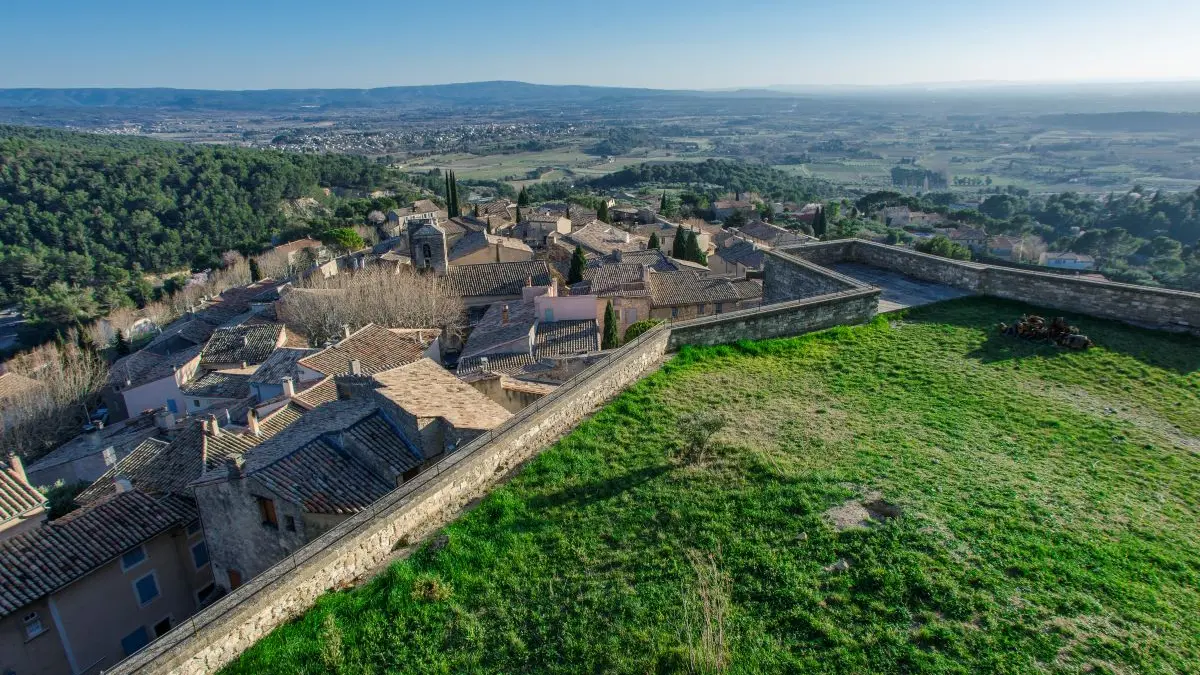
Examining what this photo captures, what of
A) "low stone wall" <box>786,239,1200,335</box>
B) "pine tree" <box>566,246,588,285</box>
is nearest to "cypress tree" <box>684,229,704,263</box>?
"pine tree" <box>566,246,588,285</box>

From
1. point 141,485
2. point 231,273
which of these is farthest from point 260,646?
point 231,273

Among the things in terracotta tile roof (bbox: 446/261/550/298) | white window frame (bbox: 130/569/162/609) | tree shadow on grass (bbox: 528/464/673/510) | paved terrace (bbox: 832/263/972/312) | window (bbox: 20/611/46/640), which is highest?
paved terrace (bbox: 832/263/972/312)

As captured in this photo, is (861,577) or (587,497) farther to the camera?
(587,497)

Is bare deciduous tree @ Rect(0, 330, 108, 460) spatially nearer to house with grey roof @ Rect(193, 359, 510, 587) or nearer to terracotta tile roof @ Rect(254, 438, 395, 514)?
house with grey roof @ Rect(193, 359, 510, 587)

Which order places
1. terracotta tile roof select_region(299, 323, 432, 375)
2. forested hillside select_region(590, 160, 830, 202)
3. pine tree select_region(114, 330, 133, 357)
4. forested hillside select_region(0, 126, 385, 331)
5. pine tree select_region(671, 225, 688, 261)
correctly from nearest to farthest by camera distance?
terracotta tile roof select_region(299, 323, 432, 375), pine tree select_region(114, 330, 133, 357), pine tree select_region(671, 225, 688, 261), forested hillside select_region(0, 126, 385, 331), forested hillside select_region(590, 160, 830, 202)

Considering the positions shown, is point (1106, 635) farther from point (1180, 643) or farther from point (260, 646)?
point (260, 646)

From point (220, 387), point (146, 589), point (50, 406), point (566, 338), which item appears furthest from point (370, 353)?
point (50, 406)

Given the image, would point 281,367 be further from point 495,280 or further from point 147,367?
point 147,367
